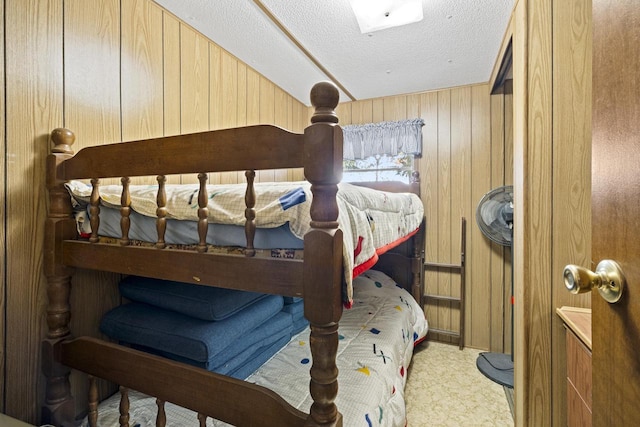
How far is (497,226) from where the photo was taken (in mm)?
2547

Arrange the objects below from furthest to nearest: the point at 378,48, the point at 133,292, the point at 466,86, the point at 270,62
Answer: the point at 466,86 < the point at 270,62 < the point at 378,48 < the point at 133,292

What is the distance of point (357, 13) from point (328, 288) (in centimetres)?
169

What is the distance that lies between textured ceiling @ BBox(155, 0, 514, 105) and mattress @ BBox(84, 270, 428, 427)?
1.90m

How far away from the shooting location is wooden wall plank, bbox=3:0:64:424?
114cm

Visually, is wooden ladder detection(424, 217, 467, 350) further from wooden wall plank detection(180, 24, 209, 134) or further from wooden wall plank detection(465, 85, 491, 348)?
wooden wall plank detection(180, 24, 209, 134)

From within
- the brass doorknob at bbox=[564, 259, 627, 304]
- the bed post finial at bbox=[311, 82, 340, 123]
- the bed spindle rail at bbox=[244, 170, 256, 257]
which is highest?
the bed post finial at bbox=[311, 82, 340, 123]

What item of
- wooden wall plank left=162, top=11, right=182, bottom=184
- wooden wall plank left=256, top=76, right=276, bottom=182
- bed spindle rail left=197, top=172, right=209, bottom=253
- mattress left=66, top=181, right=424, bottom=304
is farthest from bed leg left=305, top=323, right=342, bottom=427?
wooden wall plank left=256, top=76, right=276, bottom=182

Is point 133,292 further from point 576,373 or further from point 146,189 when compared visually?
point 576,373

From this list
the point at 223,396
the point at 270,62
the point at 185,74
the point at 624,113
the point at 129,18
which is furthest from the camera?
the point at 270,62

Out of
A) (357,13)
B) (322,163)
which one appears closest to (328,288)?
(322,163)

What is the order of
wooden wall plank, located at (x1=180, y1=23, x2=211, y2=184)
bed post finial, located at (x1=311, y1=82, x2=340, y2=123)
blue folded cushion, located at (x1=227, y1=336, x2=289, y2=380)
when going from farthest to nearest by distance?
wooden wall plank, located at (x1=180, y1=23, x2=211, y2=184)
blue folded cushion, located at (x1=227, y1=336, x2=289, y2=380)
bed post finial, located at (x1=311, y1=82, x2=340, y2=123)

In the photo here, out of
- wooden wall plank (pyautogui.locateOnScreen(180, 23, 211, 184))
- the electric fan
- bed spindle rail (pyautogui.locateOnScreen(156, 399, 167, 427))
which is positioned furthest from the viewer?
the electric fan

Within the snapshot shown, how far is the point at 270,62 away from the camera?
2391 mm

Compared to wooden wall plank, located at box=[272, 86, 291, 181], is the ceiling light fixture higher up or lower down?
higher up
